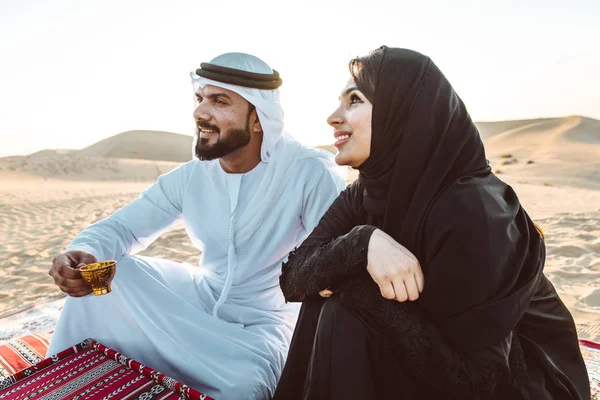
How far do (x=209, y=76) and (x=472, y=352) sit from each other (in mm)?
2046

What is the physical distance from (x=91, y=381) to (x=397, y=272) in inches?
66.4

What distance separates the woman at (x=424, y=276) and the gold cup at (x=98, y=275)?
2.91 feet

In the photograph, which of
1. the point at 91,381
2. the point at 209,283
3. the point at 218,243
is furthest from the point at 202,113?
the point at 91,381

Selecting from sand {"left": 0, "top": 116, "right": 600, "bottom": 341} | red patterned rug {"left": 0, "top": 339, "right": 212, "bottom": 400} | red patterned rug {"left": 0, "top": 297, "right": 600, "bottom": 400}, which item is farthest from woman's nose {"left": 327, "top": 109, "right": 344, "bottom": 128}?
sand {"left": 0, "top": 116, "right": 600, "bottom": 341}

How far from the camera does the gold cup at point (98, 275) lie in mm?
1963

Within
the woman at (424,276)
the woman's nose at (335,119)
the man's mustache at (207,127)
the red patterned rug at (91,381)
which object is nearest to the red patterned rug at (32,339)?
the red patterned rug at (91,381)

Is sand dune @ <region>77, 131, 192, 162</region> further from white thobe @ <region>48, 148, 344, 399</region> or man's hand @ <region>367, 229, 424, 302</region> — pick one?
man's hand @ <region>367, 229, 424, 302</region>

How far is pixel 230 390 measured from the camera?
2.01m

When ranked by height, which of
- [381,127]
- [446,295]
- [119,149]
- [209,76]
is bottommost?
[119,149]

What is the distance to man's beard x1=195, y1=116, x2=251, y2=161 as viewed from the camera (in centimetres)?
257

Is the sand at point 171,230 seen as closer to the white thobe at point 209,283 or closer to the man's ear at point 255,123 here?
the white thobe at point 209,283

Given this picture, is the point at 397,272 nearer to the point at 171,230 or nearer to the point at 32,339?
the point at 32,339

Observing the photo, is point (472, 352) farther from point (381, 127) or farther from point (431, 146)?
point (381, 127)

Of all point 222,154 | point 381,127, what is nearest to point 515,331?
point 381,127
